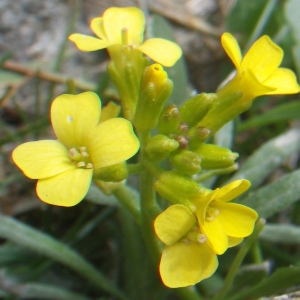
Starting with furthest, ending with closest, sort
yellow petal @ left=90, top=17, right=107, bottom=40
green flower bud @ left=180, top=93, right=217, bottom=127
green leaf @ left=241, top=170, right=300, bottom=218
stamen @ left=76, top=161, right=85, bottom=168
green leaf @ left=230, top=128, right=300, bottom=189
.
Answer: green leaf @ left=230, top=128, right=300, bottom=189 < green leaf @ left=241, top=170, right=300, bottom=218 < yellow petal @ left=90, top=17, right=107, bottom=40 < green flower bud @ left=180, top=93, right=217, bottom=127 < stamen @ left=76, top=161, right=85, bottom=168

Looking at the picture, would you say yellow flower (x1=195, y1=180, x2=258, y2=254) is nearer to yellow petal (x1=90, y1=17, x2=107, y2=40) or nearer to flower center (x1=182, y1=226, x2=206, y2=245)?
flower center (x1=182, y1=226, x2=206, y2=245)

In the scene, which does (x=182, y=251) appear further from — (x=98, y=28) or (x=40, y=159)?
(x=98, y=28)

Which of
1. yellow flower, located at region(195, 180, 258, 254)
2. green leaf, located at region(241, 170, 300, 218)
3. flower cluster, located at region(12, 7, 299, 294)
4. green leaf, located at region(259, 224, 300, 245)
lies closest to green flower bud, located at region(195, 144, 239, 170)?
flower cluster, located at region(12, 7, 299, 294)

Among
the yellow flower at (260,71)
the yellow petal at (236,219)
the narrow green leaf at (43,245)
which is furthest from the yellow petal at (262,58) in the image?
the narrow green leaf at (43,245)

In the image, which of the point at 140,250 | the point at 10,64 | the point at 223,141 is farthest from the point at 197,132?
the point at 10,64

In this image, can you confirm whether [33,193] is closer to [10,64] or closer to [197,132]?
[10,64]

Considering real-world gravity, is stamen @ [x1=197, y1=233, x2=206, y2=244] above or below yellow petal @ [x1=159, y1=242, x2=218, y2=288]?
above

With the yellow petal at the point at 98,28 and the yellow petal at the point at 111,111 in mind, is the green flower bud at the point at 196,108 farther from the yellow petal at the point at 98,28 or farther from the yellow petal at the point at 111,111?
the yellow petal at the point at 98,28
